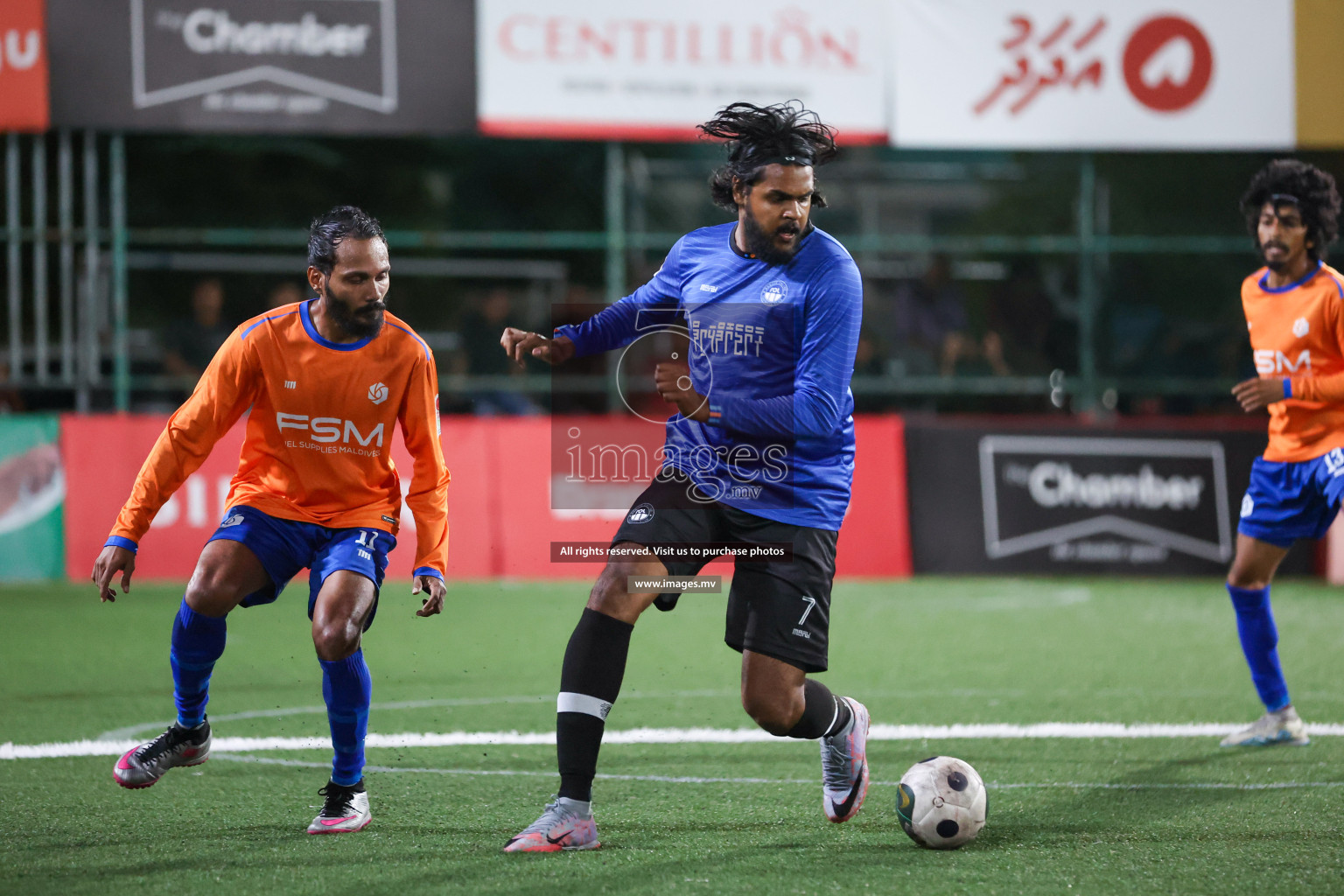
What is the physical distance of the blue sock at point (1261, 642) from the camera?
252 inches

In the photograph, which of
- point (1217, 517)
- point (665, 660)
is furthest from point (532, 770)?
point (1217, 517)

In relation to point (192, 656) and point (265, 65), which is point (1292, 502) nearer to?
point (192, 656)

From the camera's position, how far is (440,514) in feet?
16.4

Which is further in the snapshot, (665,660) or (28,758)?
(665,660)

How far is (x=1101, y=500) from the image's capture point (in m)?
12.6

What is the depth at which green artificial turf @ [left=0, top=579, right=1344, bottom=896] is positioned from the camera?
167 inches

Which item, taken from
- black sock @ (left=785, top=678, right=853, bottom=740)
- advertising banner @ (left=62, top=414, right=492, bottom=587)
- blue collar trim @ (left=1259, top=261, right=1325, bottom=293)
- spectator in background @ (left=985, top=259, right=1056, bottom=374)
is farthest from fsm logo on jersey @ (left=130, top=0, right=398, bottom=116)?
black sock @ (left=785, top=678, right=853, bottom=740)

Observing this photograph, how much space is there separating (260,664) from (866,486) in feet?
19.5

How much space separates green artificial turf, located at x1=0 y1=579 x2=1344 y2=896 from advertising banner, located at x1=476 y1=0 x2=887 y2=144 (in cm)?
518

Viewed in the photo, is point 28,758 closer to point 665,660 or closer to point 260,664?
point 260,664

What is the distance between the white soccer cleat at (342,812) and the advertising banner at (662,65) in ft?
30.3

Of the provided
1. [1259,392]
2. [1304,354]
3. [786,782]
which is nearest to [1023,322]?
[1304,354]

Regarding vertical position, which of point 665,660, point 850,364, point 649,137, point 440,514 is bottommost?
point 665,660

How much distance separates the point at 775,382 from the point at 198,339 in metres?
9.80
